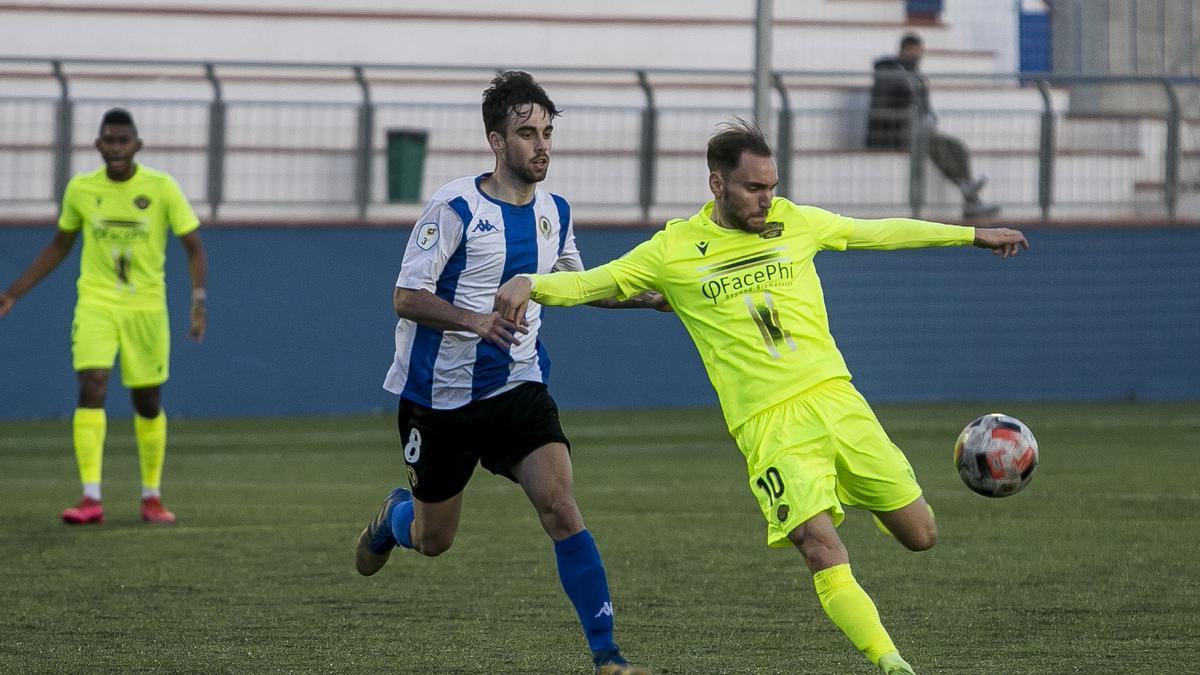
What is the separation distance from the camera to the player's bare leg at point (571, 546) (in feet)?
19.2

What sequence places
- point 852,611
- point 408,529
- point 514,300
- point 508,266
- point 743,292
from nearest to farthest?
1. point 852,611
2. point 514,300
3. point 743,292
4. point 508,266
5. point 408,529

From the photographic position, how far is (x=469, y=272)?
245 inches

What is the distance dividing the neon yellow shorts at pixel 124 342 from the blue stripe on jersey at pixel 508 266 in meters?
4.15

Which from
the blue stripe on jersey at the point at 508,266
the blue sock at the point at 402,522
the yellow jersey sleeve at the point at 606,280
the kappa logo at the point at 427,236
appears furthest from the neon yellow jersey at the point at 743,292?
the blue sock at the point at 402,522

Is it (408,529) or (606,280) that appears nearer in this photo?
(606,280)

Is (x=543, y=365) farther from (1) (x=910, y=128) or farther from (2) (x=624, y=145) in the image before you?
(1) (x=910, y=128)

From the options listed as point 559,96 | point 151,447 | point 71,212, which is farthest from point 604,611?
point 559,96

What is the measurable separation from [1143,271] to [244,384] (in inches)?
323

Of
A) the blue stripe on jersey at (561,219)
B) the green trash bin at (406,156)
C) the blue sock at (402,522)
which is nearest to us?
the blue stripe on jersey at (561,219)

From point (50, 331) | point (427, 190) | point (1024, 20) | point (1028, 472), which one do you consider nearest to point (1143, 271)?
point (1024, 20)

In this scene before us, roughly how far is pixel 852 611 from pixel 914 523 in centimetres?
54

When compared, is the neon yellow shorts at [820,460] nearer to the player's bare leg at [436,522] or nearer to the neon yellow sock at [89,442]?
the player's bare leg at [436,522]

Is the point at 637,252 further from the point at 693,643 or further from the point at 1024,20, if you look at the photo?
the point at 1024,20

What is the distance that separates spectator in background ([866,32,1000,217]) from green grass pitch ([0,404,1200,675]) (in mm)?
4303
